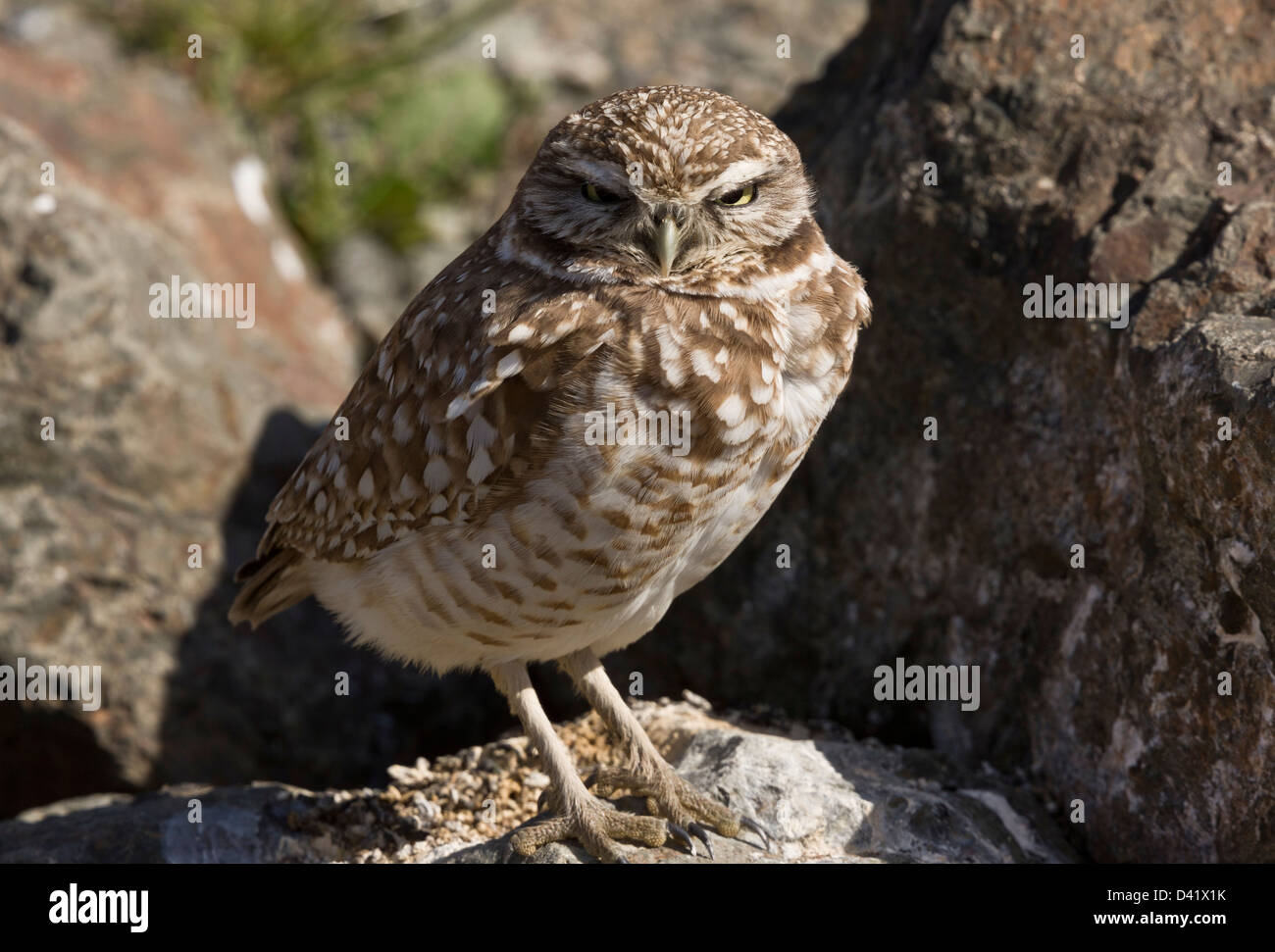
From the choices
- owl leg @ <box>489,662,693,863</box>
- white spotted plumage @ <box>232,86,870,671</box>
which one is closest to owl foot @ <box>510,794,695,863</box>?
owl leg @ <box>489,662,693,863</box>

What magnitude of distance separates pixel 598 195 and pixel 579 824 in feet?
7.11

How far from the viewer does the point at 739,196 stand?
13.4 ft

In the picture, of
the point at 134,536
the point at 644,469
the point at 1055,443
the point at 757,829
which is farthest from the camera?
the point at 134,536

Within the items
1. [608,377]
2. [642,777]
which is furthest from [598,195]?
[642,777]

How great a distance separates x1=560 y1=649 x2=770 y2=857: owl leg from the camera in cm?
456

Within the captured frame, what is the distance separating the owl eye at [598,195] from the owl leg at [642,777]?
77.3 inches

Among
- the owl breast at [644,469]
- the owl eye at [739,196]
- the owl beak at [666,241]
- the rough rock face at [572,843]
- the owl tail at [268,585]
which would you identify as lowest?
the rough rock face at [572,843]

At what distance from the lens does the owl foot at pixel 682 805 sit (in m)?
4.53

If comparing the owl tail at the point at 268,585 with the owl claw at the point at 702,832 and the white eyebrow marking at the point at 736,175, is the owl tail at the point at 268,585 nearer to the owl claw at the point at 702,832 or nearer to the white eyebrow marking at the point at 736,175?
the owl claw at the point at 702,832

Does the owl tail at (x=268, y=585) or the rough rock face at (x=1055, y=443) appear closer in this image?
the rough rock face at (x=1055, y=443)

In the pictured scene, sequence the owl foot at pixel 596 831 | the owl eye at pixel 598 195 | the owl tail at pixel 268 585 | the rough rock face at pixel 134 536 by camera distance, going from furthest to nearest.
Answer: the rough rock face at pixel 134 536
the owl tail at pixel 268 585
the owl foot at pixel 596 831
the owl eye at pixel 598 195

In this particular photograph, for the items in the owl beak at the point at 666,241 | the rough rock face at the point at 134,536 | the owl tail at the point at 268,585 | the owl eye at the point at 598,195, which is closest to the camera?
the owl beak at the point at 666,241

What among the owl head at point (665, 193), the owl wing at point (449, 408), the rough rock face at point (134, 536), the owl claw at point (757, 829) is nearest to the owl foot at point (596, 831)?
the owl claw at point (757, 829)

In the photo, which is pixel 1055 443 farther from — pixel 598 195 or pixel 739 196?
pixel 598 195
